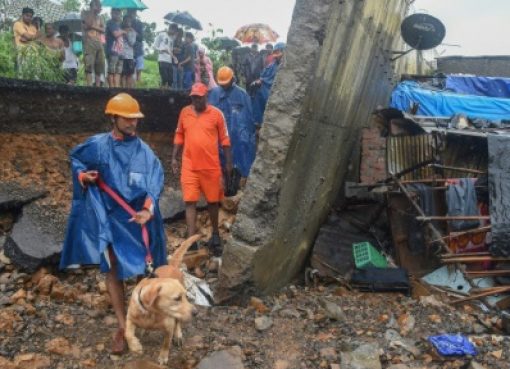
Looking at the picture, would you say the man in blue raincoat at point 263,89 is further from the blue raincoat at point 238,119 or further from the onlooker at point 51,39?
the onlooker at point 51,39

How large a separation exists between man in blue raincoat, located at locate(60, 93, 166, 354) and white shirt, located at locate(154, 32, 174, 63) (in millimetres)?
5881

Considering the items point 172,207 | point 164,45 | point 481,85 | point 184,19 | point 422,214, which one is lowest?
point 172,207

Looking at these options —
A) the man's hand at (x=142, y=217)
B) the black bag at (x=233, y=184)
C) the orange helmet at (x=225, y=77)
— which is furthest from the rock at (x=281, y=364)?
the orange helmet at (x=225, y=77)

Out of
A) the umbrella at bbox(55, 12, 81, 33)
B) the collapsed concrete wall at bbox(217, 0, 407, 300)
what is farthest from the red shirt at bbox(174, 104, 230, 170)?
the umbrella at bbox(55, 12, 81, 33)

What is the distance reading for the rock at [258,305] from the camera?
433cm

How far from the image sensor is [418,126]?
6.63 m

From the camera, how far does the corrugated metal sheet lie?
6.50m

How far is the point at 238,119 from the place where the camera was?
666 cm

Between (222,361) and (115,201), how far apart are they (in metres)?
1.42

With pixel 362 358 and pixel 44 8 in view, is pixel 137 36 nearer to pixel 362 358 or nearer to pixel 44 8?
pixel 362 358

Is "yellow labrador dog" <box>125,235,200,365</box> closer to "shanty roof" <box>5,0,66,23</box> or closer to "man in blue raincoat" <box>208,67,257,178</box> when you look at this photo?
"man in blue raincoat" <box>208,67,257,178</box>

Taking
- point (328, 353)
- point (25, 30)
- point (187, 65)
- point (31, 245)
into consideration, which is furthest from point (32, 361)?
point (187, 65)

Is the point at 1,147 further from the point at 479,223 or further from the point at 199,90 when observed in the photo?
the point at 479,223

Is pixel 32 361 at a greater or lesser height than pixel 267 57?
lesser
